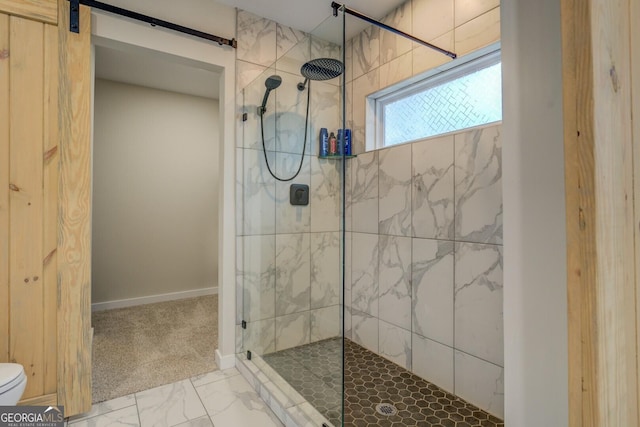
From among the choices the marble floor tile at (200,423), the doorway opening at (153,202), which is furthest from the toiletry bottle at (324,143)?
the marble floor tile at (200,423)

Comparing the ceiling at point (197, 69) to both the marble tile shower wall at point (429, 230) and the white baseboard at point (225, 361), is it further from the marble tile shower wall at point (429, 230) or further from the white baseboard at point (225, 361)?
the white baseboard at point (225, 361)

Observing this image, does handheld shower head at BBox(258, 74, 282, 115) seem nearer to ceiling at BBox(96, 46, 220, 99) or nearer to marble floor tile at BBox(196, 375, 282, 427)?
ceiling at BBox(96, 46, 220, 99)

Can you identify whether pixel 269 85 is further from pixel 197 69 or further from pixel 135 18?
pixel 197 69

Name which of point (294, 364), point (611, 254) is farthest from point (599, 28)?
point (294, 364)

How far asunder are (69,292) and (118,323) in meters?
1.60

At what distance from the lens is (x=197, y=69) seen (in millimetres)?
2975

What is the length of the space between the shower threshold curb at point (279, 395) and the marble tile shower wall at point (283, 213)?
0.12 m

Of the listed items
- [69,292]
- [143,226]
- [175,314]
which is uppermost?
[143,226]

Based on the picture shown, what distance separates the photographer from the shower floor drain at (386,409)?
1.62 m

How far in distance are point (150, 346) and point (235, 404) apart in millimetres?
1136

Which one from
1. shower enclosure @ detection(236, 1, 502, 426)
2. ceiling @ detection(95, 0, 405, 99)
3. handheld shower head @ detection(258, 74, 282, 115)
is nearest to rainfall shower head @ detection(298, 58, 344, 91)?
shower enclosure @ detection(236, 1, 502, 426)

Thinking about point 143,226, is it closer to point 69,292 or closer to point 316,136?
point 69,292

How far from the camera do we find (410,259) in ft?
6.80

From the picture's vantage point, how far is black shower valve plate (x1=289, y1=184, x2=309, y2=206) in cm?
209
